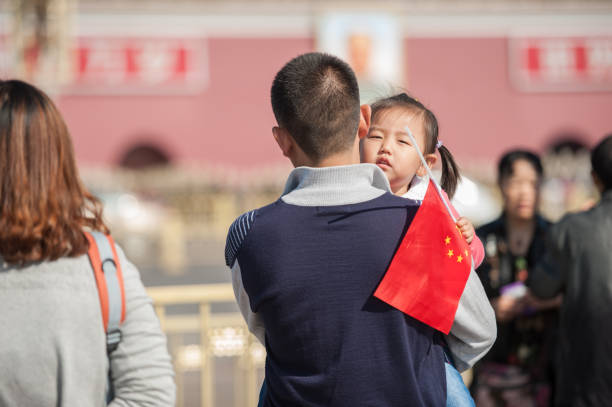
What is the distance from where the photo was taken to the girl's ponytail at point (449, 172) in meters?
1.78

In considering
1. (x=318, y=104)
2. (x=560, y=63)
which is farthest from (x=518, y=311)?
(x=560, y=63)

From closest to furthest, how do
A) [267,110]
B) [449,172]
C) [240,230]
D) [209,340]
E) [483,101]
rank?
1. [240,230]
2. [449,172]
3. [209,340]
4. [267,110]
5. [483,101]

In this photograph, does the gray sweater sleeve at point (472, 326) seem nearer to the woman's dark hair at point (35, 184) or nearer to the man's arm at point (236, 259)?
the man's arm at point (236, 259)

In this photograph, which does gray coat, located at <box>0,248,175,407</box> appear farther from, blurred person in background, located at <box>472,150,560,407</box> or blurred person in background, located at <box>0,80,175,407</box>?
blurred person in background, located at <box>472,150,560,407</box>

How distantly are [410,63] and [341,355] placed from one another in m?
18.2

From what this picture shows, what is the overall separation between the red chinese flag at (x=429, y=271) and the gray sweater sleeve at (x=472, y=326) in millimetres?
29

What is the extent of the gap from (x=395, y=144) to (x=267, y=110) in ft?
56.2

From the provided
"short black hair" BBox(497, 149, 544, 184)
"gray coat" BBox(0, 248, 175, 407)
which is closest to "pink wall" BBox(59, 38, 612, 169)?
"short black hair" BBox(497, 149, 544, 184)

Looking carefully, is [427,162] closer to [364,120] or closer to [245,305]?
[364,120]

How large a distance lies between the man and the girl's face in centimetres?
24

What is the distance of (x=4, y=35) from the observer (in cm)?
1719

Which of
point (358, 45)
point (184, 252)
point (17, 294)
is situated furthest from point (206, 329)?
point (358, 45)

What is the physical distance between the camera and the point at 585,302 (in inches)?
84.0

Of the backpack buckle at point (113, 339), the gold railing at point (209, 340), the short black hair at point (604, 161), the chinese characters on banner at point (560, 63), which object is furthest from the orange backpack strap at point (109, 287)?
the chinese characters on banner at point (560, 63)
